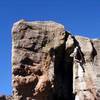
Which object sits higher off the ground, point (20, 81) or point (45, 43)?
point (45, 43)

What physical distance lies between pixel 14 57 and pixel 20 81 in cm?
178

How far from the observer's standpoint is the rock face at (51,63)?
42719mm

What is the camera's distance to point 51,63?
43.0m

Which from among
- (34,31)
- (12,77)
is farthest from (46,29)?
(12,77)

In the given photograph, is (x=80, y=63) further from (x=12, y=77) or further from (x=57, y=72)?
(x=12, y=77)

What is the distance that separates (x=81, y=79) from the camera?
4406cm

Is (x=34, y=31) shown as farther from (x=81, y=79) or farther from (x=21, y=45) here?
(x=81, y=79)

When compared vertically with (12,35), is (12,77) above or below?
below

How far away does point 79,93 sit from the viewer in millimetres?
43812

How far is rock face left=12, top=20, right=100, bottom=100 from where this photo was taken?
42.7 m

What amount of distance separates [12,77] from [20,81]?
823 mm

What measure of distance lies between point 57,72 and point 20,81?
9.90 feet

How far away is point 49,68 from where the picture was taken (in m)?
43.0

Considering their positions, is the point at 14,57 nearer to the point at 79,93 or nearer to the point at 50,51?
the point at 50,51
